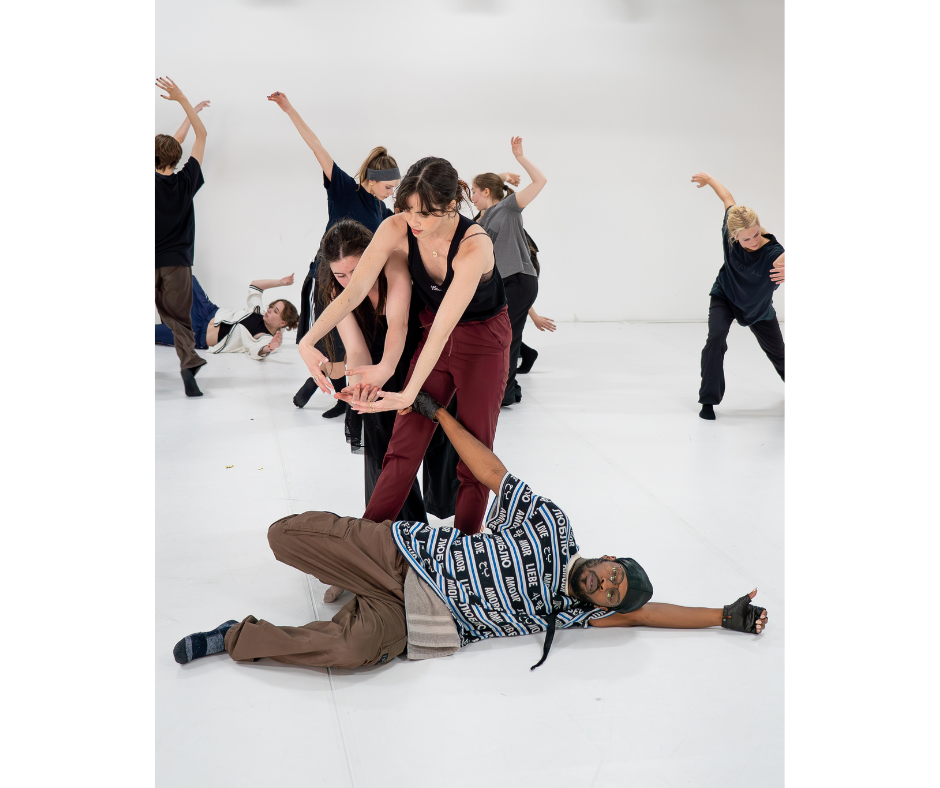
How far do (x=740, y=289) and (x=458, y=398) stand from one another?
2322 mm

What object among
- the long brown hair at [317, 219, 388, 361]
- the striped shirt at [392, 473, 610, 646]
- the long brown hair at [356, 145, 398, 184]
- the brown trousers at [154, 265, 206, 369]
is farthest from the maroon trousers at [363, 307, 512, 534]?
the brown trousers at [154, 265, 206, 369]

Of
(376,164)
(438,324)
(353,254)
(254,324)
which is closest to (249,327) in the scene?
(254,324)

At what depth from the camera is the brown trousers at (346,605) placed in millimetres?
1895

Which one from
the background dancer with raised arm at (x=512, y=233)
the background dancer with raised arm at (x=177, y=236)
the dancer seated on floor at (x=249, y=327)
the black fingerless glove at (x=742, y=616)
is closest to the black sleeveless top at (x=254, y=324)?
the dancer seated on floor at (x=249, y=327)

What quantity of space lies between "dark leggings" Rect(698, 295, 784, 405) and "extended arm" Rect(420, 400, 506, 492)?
2315mm

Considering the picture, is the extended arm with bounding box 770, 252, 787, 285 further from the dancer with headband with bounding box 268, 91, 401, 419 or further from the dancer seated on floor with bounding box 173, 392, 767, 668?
the dancer seated on floor with bounding box 173, 392, 767, 668

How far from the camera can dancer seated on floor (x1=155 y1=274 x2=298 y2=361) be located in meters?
5.49

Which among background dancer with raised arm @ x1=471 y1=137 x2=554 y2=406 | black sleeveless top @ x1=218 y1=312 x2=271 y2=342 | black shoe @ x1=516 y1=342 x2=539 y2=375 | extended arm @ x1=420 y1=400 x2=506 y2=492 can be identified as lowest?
extended arm @ x1=420 y1=400 x2=506 y2=492

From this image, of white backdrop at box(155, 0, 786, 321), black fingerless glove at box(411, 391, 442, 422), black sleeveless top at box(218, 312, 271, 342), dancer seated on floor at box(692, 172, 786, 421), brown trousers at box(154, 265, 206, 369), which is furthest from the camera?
white backdrop at box(155, 0, 786, 321)

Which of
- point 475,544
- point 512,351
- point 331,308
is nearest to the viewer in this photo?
point 475,544
